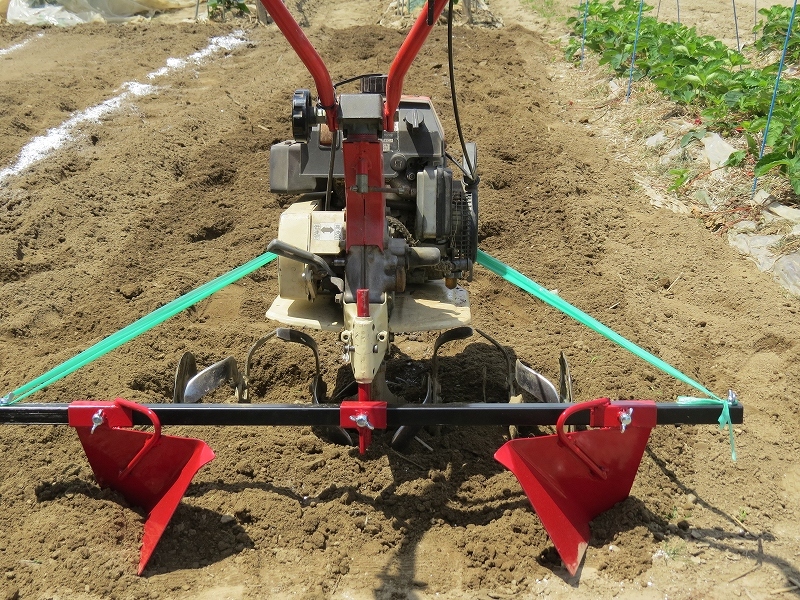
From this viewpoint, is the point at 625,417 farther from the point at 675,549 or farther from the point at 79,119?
the point at 79,119

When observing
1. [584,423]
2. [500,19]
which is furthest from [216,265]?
[500,19]

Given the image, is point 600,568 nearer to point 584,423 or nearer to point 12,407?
point 584,423

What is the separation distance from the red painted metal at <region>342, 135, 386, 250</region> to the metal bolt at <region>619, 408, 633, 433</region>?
1356mm

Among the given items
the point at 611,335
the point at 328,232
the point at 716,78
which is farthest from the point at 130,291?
the point at 716,78

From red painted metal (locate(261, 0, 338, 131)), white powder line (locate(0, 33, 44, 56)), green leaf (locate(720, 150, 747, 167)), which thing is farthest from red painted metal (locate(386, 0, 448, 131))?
white powder line (locate(0, 33, 44, 56))

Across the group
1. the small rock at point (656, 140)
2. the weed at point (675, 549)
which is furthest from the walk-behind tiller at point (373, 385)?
the small rock at point (656, 140)

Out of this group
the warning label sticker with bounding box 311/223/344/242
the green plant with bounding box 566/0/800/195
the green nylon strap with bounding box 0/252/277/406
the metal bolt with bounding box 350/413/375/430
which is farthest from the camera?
the green plant with bounding box 566/0/800/195

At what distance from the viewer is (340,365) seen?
514cm

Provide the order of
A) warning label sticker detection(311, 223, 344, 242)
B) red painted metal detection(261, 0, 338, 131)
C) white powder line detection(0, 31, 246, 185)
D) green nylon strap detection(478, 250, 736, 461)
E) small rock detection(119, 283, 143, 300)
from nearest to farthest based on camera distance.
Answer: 1. red painted metal detection(261, 0, 338, 131)
2. green nylon strap detection(478, 250, 736, 461)
3. warning label sticker detection(311, 223, 344, 242)
4. small rock detection(119, 283, 143, 300)
5. white powder line detection(0, 31, 246, 185)

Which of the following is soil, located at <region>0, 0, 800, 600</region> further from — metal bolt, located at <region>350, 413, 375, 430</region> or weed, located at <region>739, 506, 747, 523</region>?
metal bolt, located at <region>350, 413, 375, 430</region>

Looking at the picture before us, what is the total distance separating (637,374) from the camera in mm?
4949

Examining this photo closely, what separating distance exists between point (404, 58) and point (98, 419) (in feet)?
6.87

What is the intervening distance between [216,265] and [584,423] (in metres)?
3.81

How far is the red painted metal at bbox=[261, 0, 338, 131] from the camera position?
3143 millimetres
